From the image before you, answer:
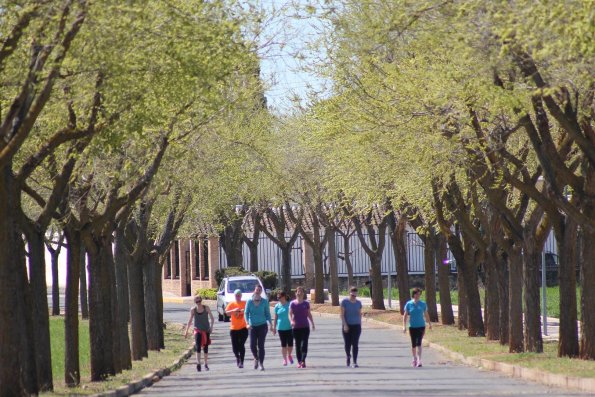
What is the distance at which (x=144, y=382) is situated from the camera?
2361 centimetres

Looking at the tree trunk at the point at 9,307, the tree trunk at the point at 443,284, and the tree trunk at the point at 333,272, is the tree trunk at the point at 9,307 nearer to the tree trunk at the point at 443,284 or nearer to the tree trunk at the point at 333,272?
the tree trunk at the point at 443,284

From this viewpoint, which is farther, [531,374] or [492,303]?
[492,303]

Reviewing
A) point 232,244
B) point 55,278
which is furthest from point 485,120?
point 232,244

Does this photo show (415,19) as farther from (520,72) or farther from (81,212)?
(81,212)

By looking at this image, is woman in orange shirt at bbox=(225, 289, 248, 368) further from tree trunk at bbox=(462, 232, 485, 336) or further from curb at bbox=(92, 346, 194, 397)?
tree trunk at bbox=(462, 232, 485, 336)

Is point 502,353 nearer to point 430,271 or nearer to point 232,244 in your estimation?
point 430,271

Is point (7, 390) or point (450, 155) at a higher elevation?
point (450, 155)

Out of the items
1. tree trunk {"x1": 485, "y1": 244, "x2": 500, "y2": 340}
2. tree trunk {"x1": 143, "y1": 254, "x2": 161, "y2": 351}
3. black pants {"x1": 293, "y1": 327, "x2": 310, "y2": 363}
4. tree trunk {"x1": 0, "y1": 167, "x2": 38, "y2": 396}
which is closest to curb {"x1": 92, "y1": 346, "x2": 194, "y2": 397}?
tree trunk {"x1": 0, "y1": 167, "x2": 38, "y2": 396}

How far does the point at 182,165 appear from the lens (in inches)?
1118

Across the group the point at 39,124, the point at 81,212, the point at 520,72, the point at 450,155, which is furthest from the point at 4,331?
the point at 450,155

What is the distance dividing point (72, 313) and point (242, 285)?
26.4m

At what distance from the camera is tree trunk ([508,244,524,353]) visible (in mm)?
27219

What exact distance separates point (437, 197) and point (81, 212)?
10064 mm

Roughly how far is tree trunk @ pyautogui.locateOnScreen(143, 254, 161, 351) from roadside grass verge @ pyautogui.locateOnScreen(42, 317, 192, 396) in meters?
0.38
